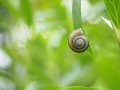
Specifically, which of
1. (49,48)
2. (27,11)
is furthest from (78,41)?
(49,48)

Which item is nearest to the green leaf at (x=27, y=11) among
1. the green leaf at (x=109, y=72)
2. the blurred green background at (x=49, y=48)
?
the blurred green background at (x=49, y=48)

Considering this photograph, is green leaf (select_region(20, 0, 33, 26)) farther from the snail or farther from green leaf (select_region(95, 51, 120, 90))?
the snail

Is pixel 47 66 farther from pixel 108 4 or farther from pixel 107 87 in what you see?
pixel 108 4

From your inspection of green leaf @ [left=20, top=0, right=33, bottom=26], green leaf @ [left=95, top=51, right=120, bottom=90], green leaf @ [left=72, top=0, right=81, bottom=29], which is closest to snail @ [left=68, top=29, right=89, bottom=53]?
green leaf @ [left=72, top=0, right=81, bottom=29]

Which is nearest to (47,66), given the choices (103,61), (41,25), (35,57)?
(35,57)

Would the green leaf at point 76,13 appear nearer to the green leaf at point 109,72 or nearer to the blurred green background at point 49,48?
the green leaf at point 109,72

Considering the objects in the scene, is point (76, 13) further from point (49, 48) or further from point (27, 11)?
point (49, 48)
